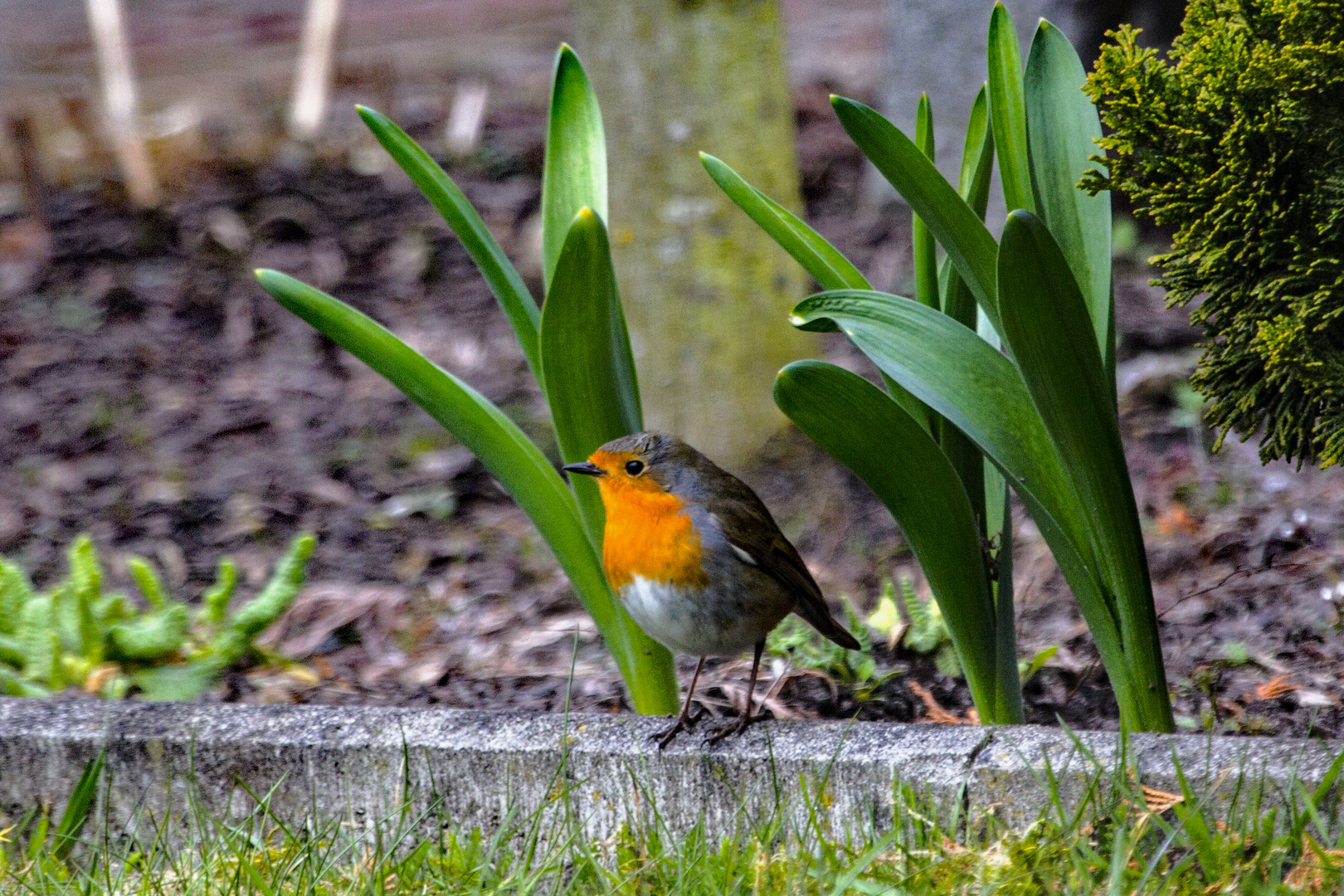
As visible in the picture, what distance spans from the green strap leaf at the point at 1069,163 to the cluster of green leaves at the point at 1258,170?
0.14m

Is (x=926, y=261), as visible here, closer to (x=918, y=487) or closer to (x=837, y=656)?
(x=918, y=487)

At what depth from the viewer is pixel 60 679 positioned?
287 cm

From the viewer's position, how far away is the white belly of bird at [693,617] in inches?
86.0

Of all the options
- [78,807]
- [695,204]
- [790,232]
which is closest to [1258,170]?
[790,232]

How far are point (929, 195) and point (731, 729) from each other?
37.9 inches

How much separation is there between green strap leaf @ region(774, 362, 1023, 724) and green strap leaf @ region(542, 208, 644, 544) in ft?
1.34

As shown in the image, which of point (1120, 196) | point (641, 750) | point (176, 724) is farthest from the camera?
point (1120, 196)

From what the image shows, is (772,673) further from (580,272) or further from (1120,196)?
(1120,196)

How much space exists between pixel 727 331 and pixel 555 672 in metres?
1.45

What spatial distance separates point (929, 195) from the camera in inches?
73.2

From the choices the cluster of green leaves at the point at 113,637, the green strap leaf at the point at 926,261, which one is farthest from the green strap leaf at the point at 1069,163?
the cluster of green leaves at the point at 113,637

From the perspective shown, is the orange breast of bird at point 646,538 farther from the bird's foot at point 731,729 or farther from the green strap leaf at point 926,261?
the green strap leaf at point 926,261

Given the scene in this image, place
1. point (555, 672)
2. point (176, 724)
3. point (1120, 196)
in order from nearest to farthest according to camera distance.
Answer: point (176, 724) < point (555, 672) < point (1120, 196)

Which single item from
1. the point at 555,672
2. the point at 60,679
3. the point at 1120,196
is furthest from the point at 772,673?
the point at 1120,196
